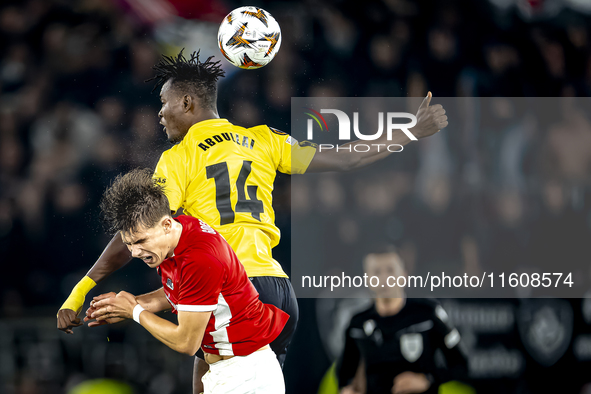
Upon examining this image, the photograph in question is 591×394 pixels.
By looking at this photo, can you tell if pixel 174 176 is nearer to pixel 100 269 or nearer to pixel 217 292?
pixel 100 269

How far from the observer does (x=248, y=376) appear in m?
1.98

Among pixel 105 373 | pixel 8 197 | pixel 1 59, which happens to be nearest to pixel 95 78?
pixel 1 59

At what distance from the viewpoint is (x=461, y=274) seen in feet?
11.3

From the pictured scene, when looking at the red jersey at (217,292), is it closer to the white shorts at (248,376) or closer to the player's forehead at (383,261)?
the white shorts at (248,376)

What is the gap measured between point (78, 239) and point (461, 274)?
2.54 meters

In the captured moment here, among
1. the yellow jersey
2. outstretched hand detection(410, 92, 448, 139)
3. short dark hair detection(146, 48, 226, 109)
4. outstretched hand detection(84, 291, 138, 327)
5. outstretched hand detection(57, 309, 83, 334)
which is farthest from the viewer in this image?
outstretched hand detection(410, 92, 448, 139)

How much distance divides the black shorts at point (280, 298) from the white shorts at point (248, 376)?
539mm

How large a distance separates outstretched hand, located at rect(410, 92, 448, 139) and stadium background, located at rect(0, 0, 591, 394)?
0.56 ft

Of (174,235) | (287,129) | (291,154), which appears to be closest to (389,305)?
(291,154)

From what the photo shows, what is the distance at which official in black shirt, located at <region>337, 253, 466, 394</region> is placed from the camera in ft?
10.9

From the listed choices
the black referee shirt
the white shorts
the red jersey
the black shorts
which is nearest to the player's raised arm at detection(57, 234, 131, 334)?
the black shorts

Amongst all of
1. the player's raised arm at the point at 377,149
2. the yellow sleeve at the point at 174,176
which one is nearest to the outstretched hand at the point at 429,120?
the player's raised arm at the point at 377,149

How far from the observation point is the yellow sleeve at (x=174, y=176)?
2697 mm

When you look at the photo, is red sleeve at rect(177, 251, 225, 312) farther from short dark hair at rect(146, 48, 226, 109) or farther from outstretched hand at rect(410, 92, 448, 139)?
outstretched hand at rect(410, 92, 448, 139)
